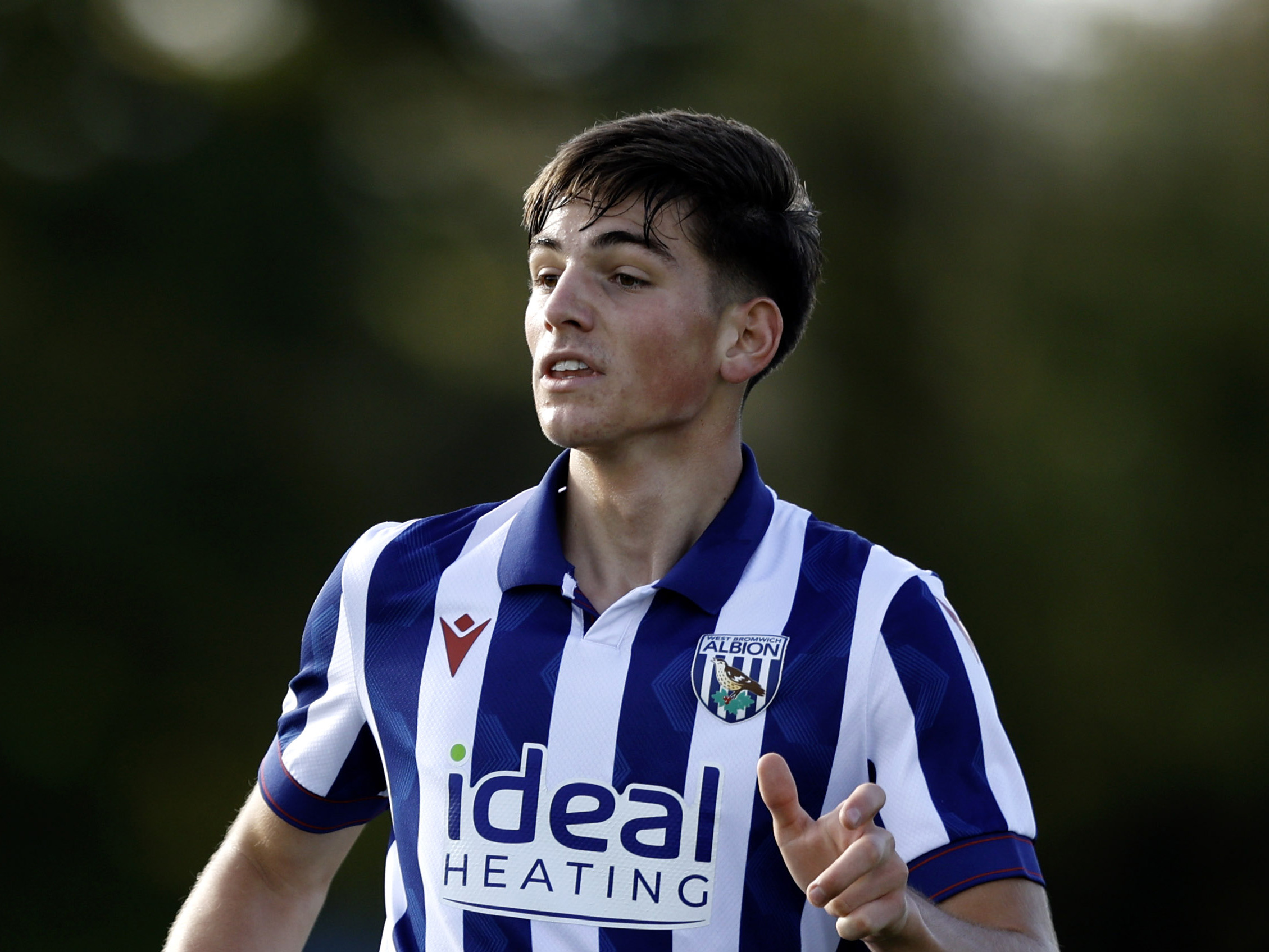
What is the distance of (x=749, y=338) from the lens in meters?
2.12

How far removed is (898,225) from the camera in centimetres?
741

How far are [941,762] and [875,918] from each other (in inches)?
16.2

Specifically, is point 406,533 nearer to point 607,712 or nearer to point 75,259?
point 607,712

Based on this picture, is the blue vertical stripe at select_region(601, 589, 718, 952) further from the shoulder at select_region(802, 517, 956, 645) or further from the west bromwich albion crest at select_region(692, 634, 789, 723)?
the shoulder at select_region(802, 517, 956, 645)

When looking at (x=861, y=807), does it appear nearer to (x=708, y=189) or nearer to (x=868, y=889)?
(x=868, y=889)

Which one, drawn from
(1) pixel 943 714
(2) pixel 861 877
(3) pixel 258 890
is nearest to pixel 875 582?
(1) pixel 943 714

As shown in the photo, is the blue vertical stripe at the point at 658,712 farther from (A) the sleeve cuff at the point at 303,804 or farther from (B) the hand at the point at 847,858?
(A) the sleeve cuff at the point at 303,804

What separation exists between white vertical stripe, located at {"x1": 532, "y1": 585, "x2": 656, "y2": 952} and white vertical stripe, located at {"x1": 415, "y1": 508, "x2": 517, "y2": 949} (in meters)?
0.13

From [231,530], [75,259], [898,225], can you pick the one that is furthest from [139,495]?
[898,225]

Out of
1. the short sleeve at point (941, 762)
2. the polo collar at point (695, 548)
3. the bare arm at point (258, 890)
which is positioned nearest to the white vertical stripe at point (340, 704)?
the bare arm at point (258, 890)

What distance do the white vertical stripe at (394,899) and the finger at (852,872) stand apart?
33.0 inches

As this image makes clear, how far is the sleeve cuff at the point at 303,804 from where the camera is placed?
6.74 feet

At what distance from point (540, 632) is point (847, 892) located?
0.74 metres

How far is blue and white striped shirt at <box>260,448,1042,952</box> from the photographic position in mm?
1715
